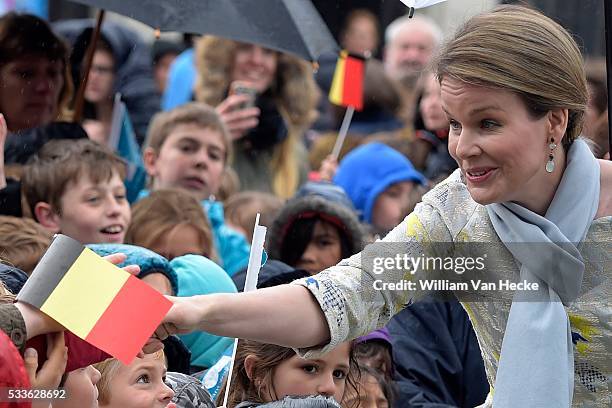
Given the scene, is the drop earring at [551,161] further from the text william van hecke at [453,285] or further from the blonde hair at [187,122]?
the blonde hair at [187,122]

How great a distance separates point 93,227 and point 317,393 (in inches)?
67.5

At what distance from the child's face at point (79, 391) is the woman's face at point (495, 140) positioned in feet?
3.40

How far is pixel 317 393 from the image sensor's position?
3.83 meters

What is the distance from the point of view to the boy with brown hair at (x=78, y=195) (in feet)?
17.2

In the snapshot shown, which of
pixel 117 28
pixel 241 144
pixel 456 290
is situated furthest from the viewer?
pixel 117 28

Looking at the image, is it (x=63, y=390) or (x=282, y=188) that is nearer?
(x=63, y=390)

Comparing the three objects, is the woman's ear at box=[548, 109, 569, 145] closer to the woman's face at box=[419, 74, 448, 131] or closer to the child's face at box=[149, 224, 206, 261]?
the child's face at box=[149, 224, 206, 261]

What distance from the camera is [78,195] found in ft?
17.4

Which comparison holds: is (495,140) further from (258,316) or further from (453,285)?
(258,316)

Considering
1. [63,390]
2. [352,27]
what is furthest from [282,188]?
[63,390]

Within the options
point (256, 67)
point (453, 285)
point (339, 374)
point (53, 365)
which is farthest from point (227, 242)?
point (53, 365)

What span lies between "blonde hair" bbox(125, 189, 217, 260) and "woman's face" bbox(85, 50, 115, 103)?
248 centimetres

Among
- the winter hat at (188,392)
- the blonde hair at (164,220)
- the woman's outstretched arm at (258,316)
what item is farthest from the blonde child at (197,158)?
the woman's outstretched arm at (258,316)

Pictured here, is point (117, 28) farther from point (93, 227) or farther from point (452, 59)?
point (452, 59)
